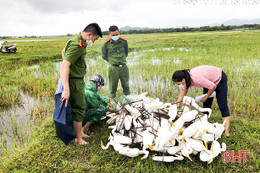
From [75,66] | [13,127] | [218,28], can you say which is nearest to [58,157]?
[75,66]

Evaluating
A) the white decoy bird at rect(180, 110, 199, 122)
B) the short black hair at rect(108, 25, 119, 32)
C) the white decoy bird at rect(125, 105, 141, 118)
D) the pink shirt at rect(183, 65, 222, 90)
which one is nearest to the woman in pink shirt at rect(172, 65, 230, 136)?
the pink shirt at rect(183, 65, 222, 90)

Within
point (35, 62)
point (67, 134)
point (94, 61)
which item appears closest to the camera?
point (67, 134)

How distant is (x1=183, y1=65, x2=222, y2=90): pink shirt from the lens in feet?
8.37

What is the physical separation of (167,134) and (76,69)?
173 centimetres

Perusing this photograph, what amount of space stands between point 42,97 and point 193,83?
468 cm

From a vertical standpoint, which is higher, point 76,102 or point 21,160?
point 76,102

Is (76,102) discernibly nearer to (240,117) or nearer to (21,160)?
(21,160)

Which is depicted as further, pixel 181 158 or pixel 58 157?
pixel 58 157

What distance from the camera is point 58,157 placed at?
2459 mm

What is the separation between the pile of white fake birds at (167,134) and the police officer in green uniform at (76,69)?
750 mm

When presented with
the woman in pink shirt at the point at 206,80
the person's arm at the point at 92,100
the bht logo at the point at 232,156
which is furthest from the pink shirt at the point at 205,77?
the person's arm at the point at 92,100

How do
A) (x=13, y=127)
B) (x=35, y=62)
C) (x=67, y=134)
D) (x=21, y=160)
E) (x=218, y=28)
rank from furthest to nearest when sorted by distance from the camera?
(x=218, y=28)
(x=35, y=62)
(x=13, y=127)
(x=67, y=134)
(x=21, y=160)

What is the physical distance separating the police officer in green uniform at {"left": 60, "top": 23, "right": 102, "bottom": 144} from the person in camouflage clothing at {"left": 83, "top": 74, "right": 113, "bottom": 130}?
1.26 feet

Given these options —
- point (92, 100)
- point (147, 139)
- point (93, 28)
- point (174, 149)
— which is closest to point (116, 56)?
point (92, 100)
